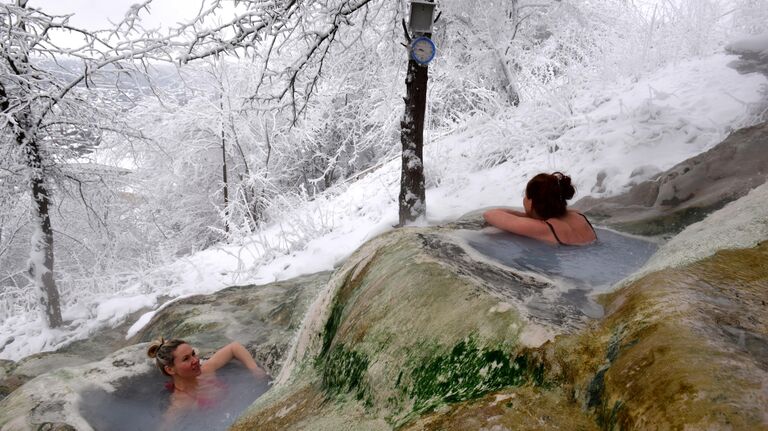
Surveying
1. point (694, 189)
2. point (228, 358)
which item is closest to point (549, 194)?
point (694, 189)

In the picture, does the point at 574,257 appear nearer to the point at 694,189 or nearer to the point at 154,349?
the point at 694,189

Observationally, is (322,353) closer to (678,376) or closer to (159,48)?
(678,376)

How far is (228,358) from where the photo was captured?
13.9 ft

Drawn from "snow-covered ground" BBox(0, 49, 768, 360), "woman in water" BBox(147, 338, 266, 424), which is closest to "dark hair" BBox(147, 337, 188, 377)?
"woman in water" BBox(147, 338, 266, 424)

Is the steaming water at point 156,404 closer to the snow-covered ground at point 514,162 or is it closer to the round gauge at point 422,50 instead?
the snow-covered ground at point 514,162

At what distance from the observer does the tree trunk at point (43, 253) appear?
750 cm

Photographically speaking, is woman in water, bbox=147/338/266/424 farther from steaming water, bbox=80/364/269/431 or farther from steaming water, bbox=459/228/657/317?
steaming water, bbox=459/228/657/317

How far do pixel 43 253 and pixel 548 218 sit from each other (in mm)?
7655

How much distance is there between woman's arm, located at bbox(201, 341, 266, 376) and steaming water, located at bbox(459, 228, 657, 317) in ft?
6.99

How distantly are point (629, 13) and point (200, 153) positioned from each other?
13446 millimetres

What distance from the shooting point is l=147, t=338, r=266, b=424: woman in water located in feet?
13.1

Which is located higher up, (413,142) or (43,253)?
(413,142)

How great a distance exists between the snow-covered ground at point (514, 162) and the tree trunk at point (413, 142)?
322 mm

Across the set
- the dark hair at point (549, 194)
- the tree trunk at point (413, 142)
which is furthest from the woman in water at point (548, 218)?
the tree trunk at point (413, 142)
